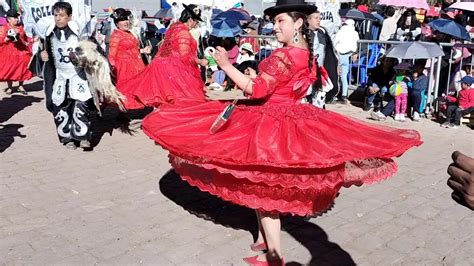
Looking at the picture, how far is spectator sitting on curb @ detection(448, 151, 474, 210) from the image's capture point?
1604 mm

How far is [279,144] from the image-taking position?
3.30 m

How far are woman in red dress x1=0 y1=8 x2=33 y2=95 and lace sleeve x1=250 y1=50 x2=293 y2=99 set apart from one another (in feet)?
32.2

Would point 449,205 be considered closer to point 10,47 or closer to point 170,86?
point 170,86

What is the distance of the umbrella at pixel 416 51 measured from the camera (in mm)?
9531

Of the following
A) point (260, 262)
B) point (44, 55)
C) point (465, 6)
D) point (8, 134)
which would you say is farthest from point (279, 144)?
point (465, 6)

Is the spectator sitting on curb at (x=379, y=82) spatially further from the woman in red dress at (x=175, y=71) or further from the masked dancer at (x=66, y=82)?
the masked dancer at (x=66, y=82)

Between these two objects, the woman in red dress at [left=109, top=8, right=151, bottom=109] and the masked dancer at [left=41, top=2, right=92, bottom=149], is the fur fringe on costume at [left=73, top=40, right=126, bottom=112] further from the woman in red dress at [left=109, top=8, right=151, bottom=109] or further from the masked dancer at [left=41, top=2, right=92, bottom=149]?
the woman in red dress at [left=109, top=8, right=151, bottom=109]

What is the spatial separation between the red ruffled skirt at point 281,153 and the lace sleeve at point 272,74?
0.19 metres

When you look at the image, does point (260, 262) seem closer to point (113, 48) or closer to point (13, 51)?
point (113, 48)

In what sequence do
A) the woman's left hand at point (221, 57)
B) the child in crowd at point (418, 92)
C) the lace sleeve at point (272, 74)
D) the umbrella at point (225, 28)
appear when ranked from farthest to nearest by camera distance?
the umbrella at point (225, 28)
the child in crowd at point (418, 92)
the lace sleeve at point (272, 74)
the woman's left hand at point (221, 57)

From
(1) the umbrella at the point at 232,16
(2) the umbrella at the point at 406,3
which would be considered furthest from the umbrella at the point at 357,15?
(1) the umbrella at the point at 232,16

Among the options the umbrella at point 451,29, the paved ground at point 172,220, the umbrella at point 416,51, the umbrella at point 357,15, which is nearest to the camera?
the paved ground at point 172,220

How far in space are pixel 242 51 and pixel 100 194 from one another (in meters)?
9.06

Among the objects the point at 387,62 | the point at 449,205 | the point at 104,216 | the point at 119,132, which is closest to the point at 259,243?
the point at 104,216
